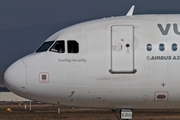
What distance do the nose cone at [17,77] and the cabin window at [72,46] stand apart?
6.41ft

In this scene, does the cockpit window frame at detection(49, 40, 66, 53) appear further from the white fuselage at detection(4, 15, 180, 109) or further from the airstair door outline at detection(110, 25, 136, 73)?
the airstair door outline at detection(110, 25, 136, 73)

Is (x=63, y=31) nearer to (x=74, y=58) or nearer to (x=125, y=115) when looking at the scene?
(x=74, y=58)

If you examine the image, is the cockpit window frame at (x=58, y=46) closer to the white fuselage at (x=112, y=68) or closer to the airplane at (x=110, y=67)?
the airplane at (x=110, y=67)

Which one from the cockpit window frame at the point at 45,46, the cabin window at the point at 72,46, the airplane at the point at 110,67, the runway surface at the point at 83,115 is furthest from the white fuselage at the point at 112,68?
the runway surface at the point at 83,115

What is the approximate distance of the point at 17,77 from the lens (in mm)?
23344

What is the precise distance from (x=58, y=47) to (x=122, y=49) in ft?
8.82

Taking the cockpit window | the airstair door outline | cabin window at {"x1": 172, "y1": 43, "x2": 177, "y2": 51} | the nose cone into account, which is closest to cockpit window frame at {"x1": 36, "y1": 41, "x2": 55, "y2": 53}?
the cockpit window

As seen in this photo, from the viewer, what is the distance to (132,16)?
24359 mm

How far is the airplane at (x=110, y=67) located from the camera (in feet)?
74.3

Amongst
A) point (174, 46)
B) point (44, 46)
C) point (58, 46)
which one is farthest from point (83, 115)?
point (174, 46)

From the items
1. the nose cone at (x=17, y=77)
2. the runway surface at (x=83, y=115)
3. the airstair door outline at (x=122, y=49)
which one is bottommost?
the runway surface at (x=83, y=115)

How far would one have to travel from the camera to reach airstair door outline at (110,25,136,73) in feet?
74.2

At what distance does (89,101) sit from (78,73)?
1.28 m

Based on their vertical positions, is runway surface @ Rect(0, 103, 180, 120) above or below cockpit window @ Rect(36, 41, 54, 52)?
below
